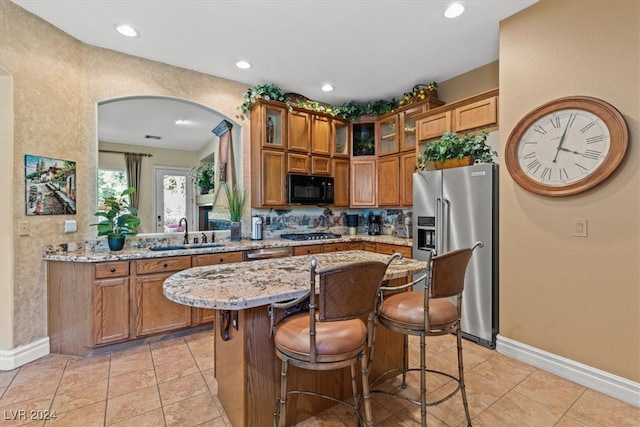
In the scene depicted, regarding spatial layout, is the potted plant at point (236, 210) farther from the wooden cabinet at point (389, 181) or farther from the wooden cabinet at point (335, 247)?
the wooden cabinet at point (389, 181)

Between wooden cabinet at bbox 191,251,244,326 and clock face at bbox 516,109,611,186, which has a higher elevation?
clock face at bbox 516,109,611,186

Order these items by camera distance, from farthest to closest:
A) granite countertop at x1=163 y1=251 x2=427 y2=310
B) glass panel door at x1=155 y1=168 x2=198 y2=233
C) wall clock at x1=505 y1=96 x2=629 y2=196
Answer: glass panel door at x1=155 y1=168 x2=198 y2=233
wall clock at x1=505 y1=96 x2=629 y2=196
granite countertop at x1=163 y1=251 x2=427 y2=310

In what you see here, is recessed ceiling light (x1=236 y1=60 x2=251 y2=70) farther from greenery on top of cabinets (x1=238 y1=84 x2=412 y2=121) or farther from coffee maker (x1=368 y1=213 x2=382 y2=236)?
coffee maker (x1=368 y1=213 x2=382 y2=236)

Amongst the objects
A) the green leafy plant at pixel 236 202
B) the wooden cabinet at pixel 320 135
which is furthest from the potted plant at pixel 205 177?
the wooden cabinet at pixel 320 135

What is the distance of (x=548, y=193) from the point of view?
240cm

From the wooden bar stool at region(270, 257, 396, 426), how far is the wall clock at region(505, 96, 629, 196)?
1.92m

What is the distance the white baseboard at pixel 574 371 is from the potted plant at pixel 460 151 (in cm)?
173

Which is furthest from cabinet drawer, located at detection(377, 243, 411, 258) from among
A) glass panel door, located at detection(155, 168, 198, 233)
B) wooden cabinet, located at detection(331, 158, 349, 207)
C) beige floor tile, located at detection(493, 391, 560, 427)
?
glass panel door, located at detection(155, 168, 198, 233)

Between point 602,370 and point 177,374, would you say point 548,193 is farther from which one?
point 177,374

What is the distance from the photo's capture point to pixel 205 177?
16.1ft

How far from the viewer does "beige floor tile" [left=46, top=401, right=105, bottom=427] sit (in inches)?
71.7

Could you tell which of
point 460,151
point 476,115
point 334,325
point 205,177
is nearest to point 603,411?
point 334,325

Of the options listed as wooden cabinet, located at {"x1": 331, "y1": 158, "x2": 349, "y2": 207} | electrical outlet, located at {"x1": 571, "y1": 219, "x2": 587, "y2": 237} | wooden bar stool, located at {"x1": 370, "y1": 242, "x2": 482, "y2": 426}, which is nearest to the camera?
wooden bar stool, located at {"x1": 370, "y1": 242, "x2": 482, "y2": 426}

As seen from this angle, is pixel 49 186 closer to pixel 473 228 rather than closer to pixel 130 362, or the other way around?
pixel 130 362
